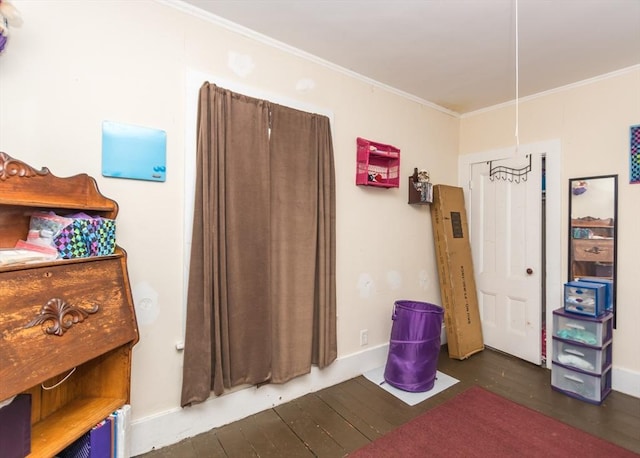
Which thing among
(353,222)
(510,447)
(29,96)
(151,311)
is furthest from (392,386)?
(29,96)

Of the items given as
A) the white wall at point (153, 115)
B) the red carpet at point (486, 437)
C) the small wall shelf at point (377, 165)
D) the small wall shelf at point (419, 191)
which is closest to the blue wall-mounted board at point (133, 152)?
the white wall at point (153, 115)

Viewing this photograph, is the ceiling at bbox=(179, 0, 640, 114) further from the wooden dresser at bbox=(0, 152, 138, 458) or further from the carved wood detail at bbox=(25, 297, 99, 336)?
the carved wood detail at bbox=(25, 297, 99, 336)

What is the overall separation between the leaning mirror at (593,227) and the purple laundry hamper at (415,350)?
1309 millimetres

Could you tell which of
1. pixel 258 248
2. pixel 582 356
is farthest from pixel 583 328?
→ pixel 258 248

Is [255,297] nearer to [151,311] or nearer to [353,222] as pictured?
[151,311]

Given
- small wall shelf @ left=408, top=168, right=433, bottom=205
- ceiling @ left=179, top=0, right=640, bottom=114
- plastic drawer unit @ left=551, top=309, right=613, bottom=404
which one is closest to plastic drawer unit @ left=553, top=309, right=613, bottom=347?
plastic drawer unit @ left=551, top=309, right=613, bottom=404

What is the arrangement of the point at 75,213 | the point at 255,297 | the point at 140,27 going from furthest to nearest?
the point at 255,297 < the point at 140,27 < the point at 75,213

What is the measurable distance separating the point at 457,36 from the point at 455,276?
210 cm

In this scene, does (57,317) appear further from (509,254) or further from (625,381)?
(625,381)

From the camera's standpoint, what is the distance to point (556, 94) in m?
2.83

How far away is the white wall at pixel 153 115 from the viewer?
4.84 ft

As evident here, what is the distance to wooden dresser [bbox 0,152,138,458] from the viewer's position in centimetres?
101

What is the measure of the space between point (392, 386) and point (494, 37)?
259cm

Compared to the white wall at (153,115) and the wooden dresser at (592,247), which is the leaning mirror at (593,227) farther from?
the white wall at (153,115)
